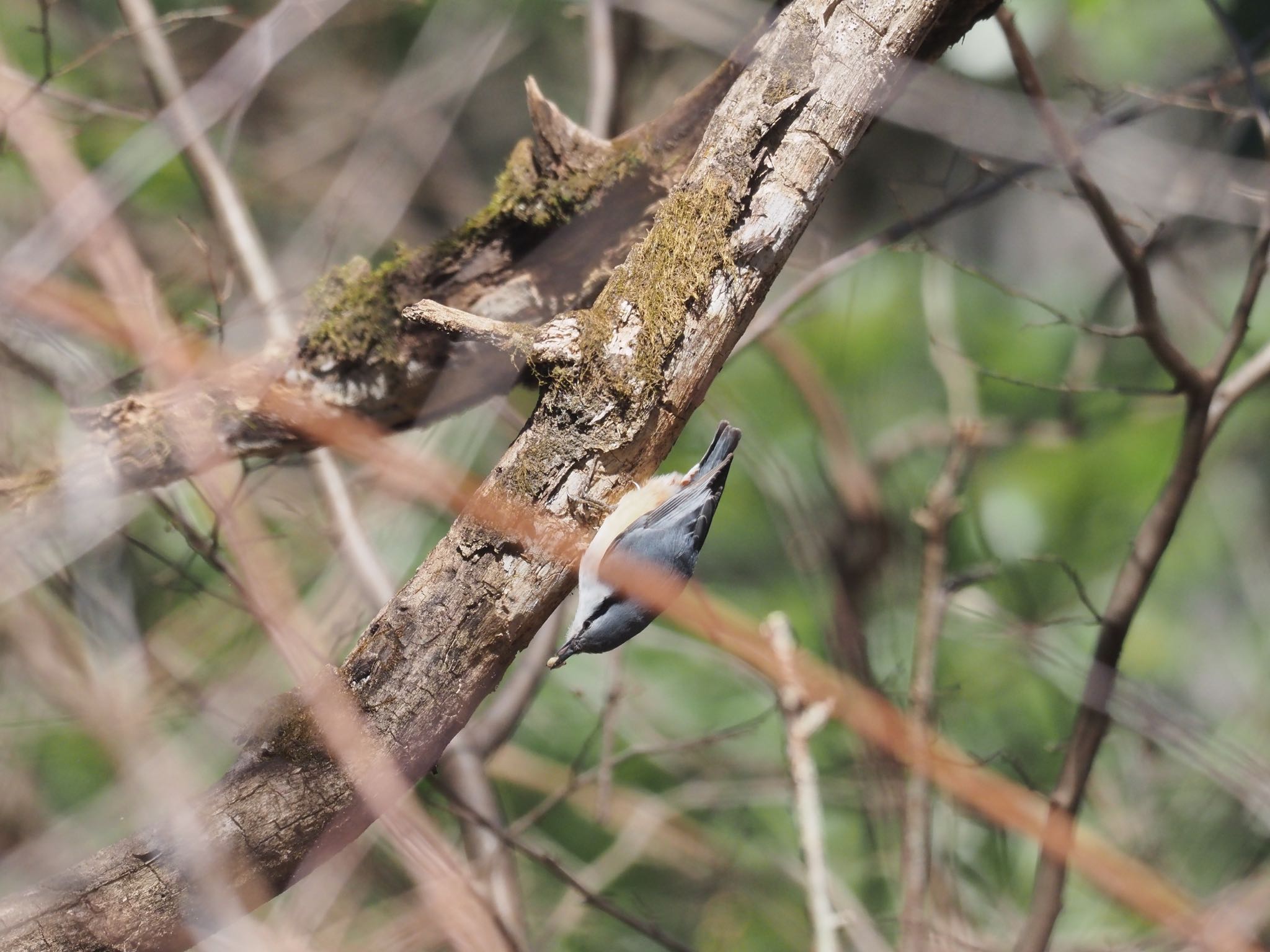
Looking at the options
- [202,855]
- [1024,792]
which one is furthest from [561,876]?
[1024,792]

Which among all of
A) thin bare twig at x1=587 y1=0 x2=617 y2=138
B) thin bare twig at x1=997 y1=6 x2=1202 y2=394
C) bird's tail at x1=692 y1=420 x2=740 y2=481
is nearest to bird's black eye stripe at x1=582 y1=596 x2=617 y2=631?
bird's tail at x1=692 y1=420 x2=740 y2=481

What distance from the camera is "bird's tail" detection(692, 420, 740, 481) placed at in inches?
67.8

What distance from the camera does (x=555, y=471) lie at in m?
1.25

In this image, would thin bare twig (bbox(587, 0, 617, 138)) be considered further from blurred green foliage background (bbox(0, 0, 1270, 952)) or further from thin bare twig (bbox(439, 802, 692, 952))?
thin bare twig (bbox(439, 802, 692, 952))

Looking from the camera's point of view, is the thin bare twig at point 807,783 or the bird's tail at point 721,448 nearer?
the bird's tail at point 721,448

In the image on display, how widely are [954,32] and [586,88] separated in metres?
3.06

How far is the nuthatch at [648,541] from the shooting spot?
141 centimetres

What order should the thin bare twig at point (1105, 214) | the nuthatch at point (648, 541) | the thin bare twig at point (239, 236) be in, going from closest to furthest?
the nuthatch at point (648, 541) < the thin bare twig at point (1105, 214) < the thin bare twig at point (239, 236)

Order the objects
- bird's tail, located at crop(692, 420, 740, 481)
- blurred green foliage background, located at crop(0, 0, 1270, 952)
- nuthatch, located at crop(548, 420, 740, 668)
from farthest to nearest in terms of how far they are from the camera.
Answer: blurred green foliage background, located at crop(0, 0, 1270, 952)
bird's tail, located at crop(692, 420, 740, 481)
nuthatch, located at crop(548, 420, 740, 668)

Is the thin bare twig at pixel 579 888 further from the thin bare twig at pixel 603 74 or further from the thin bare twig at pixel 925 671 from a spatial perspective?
the thin bare twig at pixel 603 74

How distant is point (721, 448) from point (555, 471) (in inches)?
22.1

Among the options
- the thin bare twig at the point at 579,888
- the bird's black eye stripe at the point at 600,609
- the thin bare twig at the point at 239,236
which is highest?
the thin bare twig at the point at 239,236

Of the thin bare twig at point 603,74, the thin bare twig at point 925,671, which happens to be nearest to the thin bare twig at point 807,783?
the thin bare twig at point 925,671

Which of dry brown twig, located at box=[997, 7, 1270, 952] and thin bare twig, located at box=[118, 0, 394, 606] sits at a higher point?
thin bare twig, located at box=[118, 0, 394, 606]
